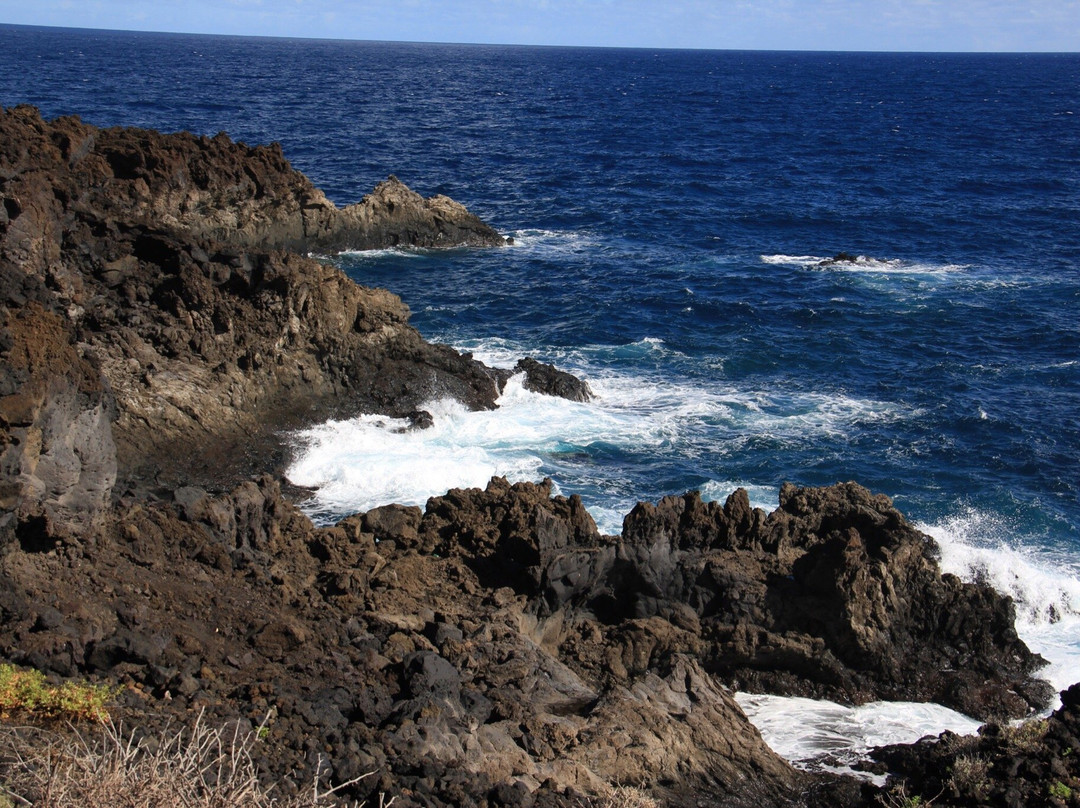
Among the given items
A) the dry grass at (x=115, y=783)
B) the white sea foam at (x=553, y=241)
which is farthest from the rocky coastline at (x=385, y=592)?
the white sea foam at (x=553, y=241)

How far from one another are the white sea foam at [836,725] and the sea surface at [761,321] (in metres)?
0.07

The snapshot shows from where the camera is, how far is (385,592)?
18.8 m

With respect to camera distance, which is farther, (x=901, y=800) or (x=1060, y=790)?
(x=901, y=800)

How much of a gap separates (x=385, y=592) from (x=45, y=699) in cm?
707

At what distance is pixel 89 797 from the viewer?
867cm

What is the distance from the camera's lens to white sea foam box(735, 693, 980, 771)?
17266 millimetres

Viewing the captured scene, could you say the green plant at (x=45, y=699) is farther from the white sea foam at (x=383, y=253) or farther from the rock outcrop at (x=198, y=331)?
the white sea foam at (x=383, y=253)

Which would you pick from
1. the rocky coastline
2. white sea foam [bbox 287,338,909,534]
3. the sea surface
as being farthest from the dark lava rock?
the rocky coastline

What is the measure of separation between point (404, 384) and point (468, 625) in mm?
14704

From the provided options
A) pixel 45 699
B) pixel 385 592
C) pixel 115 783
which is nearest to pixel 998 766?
pixel 385 592

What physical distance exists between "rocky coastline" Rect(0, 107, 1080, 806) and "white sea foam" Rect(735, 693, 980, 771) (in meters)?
0.36

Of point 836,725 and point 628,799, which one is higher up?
point 628,799

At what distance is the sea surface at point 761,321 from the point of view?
92.9ft

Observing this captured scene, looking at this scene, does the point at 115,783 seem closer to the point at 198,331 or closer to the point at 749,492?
the point at 198,331
